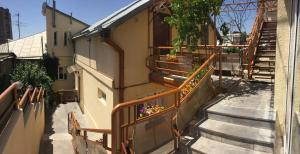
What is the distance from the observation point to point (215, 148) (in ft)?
16.4

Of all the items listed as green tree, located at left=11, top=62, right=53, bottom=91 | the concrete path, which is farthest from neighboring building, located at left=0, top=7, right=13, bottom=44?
the concrete path

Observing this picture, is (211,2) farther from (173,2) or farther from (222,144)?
(222,144)

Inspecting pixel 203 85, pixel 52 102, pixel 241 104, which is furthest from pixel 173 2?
pixel 52 102

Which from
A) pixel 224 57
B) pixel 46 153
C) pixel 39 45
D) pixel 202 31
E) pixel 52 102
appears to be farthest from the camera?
pixel 39 45

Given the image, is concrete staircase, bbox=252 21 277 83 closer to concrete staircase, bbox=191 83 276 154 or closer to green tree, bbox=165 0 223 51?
green tree, bbox=165 0 223 51

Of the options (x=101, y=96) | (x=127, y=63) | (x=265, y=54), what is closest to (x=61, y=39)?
(x=101, y=96)

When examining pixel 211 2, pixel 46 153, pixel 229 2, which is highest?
pixel 229 2

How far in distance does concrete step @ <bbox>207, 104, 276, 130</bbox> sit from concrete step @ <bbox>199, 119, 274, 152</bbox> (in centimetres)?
10

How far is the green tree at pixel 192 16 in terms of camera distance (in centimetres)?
823

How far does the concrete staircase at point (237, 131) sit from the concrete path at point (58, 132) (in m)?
6.56

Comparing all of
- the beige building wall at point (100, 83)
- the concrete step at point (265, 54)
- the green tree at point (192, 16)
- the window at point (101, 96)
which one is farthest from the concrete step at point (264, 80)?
the window at point (101, 96)

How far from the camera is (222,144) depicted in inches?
202

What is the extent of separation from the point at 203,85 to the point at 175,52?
288 cm

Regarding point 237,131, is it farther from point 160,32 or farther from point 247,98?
point 160,32
